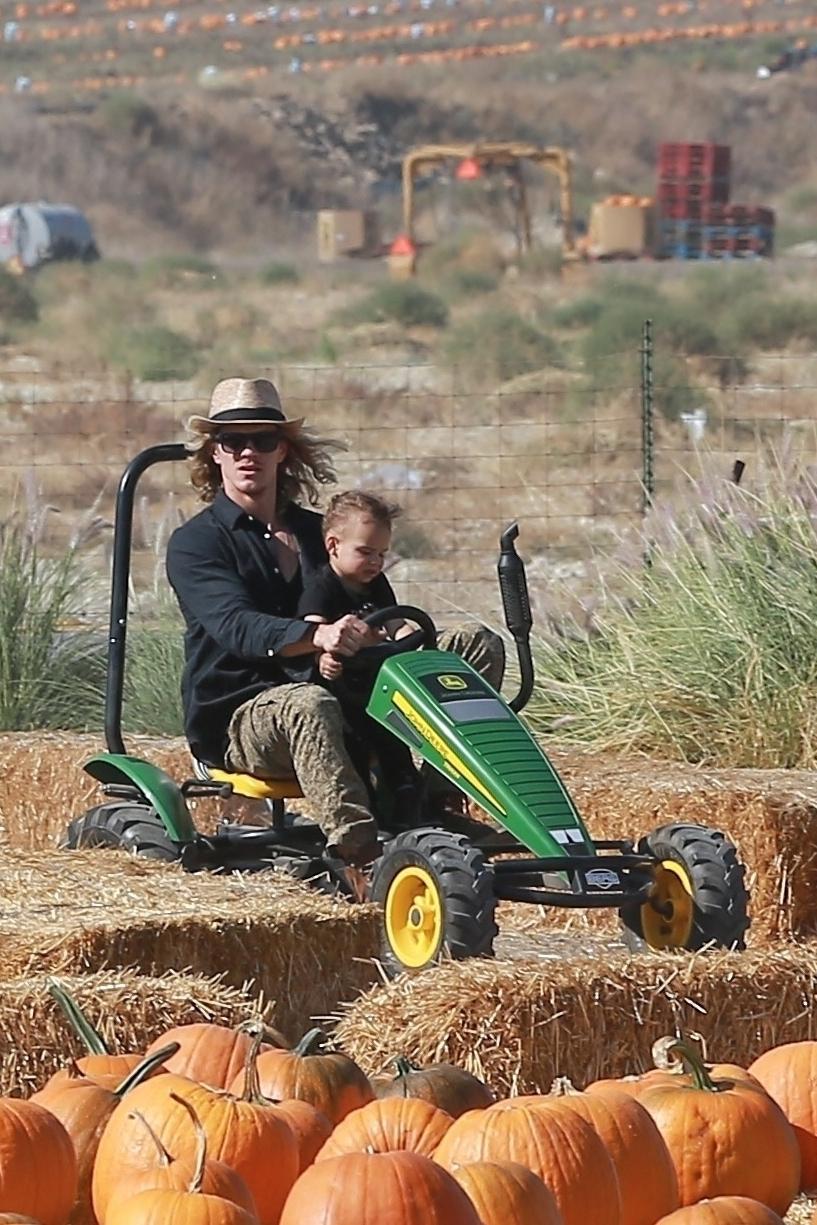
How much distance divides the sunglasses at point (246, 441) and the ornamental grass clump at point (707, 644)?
242 cm

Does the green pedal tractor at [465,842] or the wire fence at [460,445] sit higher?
the wire fence at [460,445]

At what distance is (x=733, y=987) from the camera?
5.86m

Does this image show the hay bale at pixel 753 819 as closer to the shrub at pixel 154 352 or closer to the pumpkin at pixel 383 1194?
the pumpkin at pixel 383 1194

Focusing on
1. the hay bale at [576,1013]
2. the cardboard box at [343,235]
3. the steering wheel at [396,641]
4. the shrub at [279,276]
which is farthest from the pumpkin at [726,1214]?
the cardboard box at [343,235]

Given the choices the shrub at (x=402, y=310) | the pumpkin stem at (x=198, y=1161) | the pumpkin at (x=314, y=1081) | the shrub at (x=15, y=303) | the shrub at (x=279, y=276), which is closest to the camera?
the pumpkin stem at (x=198, y=1161)

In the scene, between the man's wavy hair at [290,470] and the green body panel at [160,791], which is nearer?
the green body panel at [160,791]

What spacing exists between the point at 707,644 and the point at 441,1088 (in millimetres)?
5224

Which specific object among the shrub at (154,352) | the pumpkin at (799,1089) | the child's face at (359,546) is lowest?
the pumpkin at (799,1089)

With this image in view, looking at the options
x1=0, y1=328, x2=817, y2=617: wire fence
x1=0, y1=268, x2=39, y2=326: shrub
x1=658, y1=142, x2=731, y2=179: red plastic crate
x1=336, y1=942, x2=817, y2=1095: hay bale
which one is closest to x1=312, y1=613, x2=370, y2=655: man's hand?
x1=336, y1=942, x2=817, y2=1095: hay bale

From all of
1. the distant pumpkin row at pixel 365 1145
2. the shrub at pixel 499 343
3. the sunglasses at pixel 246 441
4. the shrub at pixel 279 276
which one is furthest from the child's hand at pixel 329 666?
the shrub at pixel 279 276

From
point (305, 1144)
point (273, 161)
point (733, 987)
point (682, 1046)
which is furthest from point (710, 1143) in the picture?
point (273, 161)

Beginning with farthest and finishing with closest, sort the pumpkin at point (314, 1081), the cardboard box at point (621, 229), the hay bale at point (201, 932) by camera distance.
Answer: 1. the cardboard box at point (621, 229)
2. the hay bale at point (201, 932)
3. the pumpkin at point (314, 1081)

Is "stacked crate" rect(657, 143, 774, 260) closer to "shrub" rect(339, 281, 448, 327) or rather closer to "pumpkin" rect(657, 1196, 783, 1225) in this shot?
"shrub" rect(339, 281, 448, 327)

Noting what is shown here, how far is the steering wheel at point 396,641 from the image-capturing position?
22.6 feet
